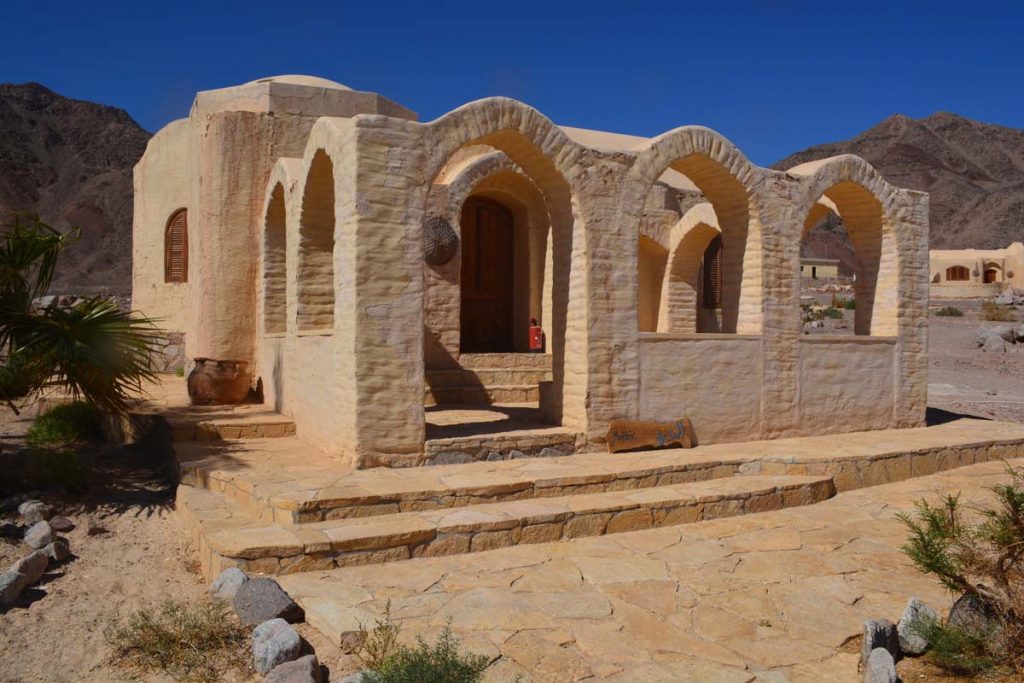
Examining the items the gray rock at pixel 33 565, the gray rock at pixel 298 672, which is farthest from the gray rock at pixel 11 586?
the gray rock at pixel 298 672

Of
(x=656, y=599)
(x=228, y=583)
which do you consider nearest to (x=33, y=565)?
(x=228, y=583)

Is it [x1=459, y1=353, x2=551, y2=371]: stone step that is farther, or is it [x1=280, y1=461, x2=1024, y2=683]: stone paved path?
[x1=459, y1=353, x2=551, y2=371]: stone step

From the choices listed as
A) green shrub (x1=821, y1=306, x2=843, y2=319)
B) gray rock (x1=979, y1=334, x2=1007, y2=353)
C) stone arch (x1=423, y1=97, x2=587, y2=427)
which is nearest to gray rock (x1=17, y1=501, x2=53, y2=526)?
stone arch (x1=423, y1=97, x2=587, y2=427)

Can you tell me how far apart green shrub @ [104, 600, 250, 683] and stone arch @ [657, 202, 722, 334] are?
10255 mm

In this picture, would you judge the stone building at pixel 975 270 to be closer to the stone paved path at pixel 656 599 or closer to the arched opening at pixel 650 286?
the arched opening at pixel 650 286

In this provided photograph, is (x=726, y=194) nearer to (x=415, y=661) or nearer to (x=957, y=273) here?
(x=415, y=661)

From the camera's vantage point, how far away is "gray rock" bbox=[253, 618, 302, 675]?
388cm

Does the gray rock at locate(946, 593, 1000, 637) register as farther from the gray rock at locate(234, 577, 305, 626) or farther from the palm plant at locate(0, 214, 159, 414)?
the palm plant at locate(0, 214, 159, 414)

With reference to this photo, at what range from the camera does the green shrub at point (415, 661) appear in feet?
10.7

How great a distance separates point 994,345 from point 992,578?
817 inches

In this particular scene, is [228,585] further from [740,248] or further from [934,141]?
[934,141]

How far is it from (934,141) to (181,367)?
86.1 meters

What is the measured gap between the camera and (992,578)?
3896 mm

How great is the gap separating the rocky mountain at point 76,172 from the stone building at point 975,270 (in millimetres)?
42465
